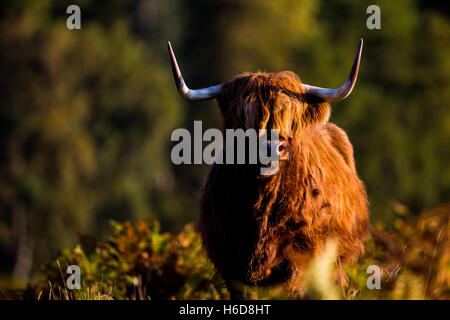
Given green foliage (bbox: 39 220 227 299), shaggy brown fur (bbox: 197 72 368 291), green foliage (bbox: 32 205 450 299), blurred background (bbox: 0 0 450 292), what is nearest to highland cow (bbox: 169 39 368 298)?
shaggy brown fur (bbox: 197 72 368 291)

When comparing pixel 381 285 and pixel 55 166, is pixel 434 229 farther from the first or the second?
pixel 55 166

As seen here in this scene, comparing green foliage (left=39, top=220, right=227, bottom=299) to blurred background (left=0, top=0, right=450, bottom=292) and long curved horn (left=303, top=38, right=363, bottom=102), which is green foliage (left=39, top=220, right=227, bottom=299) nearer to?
long curved horn (left=303, top=38, right=363, bottom=102)

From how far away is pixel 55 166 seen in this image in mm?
25875

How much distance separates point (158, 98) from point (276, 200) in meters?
24.1

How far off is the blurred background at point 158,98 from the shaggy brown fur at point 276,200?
1554 cm

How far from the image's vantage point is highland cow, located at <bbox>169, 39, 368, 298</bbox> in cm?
563

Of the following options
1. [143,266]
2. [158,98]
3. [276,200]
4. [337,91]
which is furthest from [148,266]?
[158,98]

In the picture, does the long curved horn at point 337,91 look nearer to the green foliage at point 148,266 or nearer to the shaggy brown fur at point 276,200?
the shaggy brown fur at point 276,200

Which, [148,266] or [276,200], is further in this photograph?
[148,266]

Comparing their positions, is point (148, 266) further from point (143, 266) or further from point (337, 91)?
point (337, 91)

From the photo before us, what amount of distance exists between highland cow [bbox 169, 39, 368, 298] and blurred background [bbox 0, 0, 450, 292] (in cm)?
1553

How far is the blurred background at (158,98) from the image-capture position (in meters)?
26.0

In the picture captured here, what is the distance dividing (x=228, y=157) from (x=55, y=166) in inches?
827

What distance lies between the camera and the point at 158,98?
2936cm
